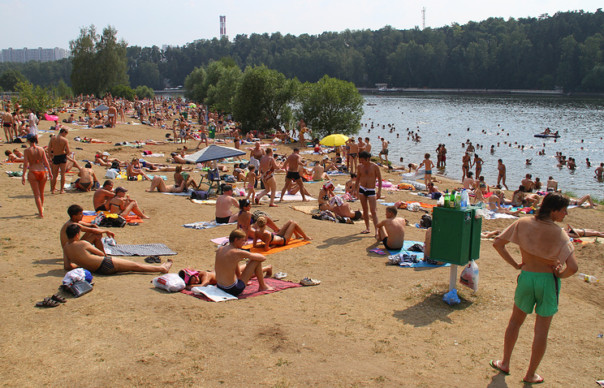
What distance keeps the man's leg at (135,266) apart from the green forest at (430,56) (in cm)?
7106

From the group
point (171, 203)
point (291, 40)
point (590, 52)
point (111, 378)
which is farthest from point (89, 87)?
point (291, 40)

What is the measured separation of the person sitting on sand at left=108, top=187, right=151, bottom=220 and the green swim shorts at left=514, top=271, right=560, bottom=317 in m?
8.42

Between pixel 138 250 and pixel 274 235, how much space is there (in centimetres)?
234

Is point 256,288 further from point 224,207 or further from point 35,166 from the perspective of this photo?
point 35,166

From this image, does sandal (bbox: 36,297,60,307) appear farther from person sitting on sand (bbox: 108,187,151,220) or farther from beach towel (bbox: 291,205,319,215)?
beach towel (bbox: 291,205,319,215)

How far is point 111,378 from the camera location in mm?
4281

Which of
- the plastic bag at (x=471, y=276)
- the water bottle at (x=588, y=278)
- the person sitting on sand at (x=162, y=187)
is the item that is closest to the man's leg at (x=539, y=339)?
the plastic bag at (x=471, y=276)

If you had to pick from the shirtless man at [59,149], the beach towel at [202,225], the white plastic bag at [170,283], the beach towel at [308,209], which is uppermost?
the shirtless man at [59,149]

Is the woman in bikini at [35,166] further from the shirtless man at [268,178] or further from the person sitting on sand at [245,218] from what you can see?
the shirtless man at [268,178]

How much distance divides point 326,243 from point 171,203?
506 cm

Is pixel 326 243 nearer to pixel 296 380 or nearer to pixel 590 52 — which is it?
pixel 296 380

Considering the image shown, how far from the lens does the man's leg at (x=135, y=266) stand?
7.22 meters

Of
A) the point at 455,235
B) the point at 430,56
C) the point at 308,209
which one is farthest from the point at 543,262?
the point at 430,56

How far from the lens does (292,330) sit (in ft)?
17.8
